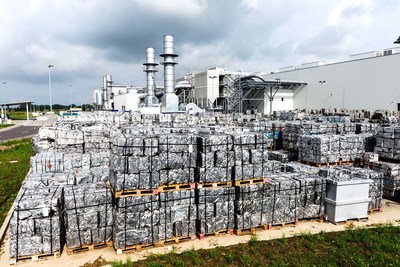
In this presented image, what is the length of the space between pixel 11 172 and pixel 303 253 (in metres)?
13.8

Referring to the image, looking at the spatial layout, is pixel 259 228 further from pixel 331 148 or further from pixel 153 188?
pixel 331 148

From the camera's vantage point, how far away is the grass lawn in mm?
5461

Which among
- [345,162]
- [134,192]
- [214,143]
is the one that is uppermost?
[214,143]

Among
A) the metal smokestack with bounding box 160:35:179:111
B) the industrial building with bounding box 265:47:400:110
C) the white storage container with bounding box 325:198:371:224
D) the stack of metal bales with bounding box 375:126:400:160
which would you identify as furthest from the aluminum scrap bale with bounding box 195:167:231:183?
the industrial building with bounding box 265:47:400:110

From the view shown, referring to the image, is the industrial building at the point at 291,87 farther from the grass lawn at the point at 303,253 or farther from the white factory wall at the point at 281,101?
the grass lawn at the point at 303,253

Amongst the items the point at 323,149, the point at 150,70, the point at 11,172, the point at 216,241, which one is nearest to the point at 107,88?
the point at 150,70

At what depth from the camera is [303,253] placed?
5.84 m

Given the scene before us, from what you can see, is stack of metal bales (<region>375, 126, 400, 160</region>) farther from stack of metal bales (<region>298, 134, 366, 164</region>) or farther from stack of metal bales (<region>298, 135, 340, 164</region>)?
stack of metal bales (<region>298, 135, 340, 164</region>)

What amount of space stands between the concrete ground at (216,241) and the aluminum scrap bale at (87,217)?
302 millimetres

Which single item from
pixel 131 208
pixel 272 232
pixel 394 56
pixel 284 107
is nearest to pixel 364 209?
pixel 272 232

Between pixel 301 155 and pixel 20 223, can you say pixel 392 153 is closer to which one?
pixel 301 155

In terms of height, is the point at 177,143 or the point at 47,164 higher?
the point at 177,143

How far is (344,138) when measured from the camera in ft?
34.8

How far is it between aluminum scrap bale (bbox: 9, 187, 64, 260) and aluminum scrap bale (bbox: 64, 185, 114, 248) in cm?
23
